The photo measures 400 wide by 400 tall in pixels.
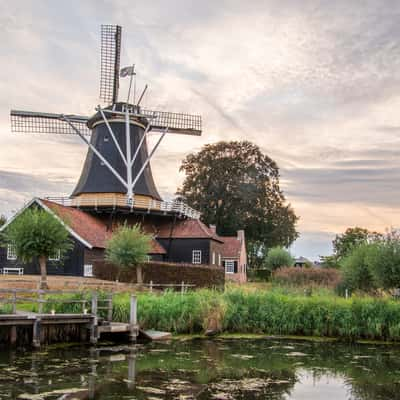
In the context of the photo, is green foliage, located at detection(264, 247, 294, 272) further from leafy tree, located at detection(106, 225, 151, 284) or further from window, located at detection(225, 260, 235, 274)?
leafy tree, located at detection(106, 225, 151, 284)

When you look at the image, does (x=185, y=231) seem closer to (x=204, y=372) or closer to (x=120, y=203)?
(x=120, y=203)

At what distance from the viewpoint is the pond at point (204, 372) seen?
38.2 feet

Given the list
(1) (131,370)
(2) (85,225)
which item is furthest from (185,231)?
(1) (131,370)

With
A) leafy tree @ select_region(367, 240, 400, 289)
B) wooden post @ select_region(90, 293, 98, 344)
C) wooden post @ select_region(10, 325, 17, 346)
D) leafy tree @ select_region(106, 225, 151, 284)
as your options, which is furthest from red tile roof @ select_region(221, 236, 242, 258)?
wooden post @ select_region(10, 325, 17, 346)

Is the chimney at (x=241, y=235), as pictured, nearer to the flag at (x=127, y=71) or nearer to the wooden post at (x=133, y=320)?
the flag at (x=127, y=71)

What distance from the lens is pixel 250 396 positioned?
11.4 meters

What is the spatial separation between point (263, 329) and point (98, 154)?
846 inches

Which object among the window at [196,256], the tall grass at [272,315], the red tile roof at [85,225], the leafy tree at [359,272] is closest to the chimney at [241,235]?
the window at [196,256]

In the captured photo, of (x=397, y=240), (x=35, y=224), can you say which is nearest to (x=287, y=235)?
(x=397, y=240)

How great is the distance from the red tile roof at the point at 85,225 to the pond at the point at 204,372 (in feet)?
49.3

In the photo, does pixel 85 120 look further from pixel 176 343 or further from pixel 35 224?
pixel 176 343

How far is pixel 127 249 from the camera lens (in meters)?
29.5

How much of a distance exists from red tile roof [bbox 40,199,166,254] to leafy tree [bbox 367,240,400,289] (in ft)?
51.5

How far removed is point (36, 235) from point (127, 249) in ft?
16.6
